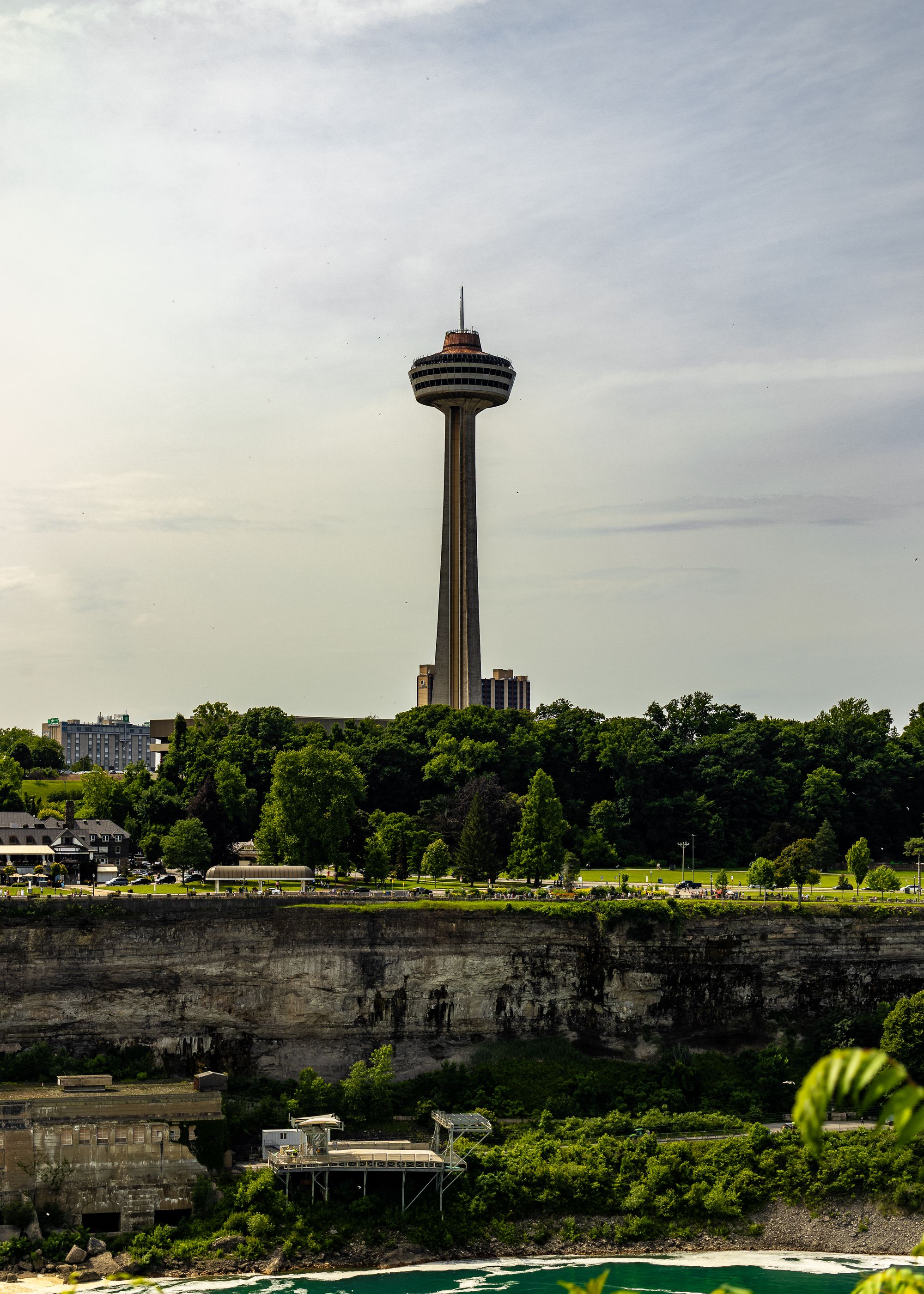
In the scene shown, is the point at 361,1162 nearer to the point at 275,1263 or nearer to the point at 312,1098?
the point at 275,1263

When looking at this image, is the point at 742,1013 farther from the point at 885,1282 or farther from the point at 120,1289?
the point at 885,1282

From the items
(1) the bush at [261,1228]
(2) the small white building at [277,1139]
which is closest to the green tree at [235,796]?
(2) the small white building at [277,1139]

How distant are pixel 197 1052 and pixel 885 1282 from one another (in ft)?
160

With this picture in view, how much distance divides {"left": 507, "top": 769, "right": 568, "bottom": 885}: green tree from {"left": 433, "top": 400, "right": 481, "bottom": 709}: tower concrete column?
45829mm

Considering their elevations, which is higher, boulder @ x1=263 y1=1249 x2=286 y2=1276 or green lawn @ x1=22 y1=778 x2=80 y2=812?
green lawn @ x1=22 y1=778 x2=80 y2=812

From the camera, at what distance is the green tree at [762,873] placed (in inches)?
2650

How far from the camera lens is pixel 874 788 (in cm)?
8456

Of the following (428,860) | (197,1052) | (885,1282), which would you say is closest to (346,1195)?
(197,1052)

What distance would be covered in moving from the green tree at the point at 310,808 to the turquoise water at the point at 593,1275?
1008 inches

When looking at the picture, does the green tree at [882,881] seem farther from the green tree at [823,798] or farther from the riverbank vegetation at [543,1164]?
the green tree at [823,798]

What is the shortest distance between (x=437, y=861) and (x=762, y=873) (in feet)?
51.1

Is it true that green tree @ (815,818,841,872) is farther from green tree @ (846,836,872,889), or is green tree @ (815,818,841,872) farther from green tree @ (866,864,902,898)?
green tree @ (866,864,902,898)

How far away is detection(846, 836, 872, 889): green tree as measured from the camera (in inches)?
2781

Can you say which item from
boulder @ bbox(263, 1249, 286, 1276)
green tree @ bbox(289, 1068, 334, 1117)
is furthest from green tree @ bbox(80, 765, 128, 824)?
boulder @ bbox(263, 1249, 286, 1276)
